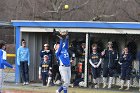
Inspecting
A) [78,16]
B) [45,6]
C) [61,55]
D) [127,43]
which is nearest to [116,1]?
[78,16]

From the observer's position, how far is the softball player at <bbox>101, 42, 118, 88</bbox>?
658 inches

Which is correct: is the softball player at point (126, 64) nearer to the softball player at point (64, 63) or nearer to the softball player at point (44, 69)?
the softball player at point (44, 69)

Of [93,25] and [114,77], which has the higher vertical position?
[93,25]

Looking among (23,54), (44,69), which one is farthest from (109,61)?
(23,54)

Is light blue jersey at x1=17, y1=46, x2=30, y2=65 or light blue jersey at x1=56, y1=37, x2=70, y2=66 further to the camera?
light blue jersey at x1=17, y1=46, x2=30, y2=65

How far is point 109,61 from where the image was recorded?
16781mm

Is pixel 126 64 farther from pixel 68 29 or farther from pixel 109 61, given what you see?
pixel 68 29

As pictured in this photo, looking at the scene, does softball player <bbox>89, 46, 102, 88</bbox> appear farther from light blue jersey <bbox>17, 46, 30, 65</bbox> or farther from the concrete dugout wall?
light blue jersey <bbox>17, 46, 30, 65</bbox>

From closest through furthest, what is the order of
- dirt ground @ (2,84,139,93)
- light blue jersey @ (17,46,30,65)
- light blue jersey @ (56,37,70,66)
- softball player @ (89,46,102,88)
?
light blue jersey @ (56,37,70,66) < dirt ground @ (2,84,139,93) < softball player @ (89,46,102,88) < light blue jersey @ (17,46,30,65)

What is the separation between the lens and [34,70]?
18797 mm

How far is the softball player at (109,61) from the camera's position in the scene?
54.9ft

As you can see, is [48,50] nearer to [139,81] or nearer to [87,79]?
[87,79]

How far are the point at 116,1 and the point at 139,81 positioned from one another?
81.3 ft

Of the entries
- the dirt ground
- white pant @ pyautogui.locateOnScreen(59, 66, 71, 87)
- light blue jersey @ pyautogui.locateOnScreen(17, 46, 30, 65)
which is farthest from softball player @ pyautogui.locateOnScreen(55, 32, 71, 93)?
light blue jersey @ pyautogui.locateOnScreen(17, 46, 30, 65)
